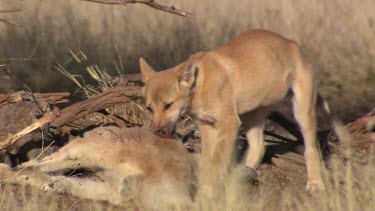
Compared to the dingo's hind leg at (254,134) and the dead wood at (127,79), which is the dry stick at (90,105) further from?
the dingo's hind leg at (254,134)

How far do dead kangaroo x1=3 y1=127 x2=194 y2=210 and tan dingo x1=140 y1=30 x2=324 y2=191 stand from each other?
23cm

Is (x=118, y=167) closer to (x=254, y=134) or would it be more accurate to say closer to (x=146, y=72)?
(x=146, y=72)

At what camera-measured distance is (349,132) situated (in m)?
8.61

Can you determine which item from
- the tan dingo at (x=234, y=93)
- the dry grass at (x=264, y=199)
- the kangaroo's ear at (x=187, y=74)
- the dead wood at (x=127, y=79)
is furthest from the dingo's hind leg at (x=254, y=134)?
the kangaroo's ear at (x=187, y=74)

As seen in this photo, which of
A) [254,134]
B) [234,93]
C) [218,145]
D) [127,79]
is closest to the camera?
[218,145]

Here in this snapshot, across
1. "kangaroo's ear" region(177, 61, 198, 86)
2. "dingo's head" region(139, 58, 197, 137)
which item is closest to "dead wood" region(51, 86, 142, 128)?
"dingo's head" region(139, 58, 197, 137)

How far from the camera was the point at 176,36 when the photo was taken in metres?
11.6

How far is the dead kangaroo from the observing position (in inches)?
246

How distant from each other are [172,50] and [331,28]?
91.1 inches

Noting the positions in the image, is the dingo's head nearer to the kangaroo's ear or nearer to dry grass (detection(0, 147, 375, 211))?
the kangaroo's ear

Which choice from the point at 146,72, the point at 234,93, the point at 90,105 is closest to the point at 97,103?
the point at 90,105

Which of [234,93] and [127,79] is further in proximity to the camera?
[127,79]

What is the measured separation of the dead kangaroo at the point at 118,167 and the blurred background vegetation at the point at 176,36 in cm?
289

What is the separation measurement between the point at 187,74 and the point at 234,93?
0.71 meters
